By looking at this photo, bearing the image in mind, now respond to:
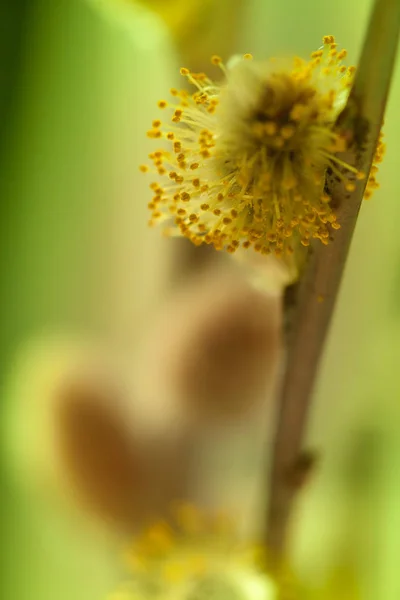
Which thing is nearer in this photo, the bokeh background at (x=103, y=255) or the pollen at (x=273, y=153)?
the pollen at (x=273, y=153)

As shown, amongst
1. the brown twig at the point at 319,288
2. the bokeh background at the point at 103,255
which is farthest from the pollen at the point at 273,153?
the bokeh background at the point at 103,255

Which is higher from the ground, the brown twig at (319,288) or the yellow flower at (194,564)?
the brown twig at (319,288)

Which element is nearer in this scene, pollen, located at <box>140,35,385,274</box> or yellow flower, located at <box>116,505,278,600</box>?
pollen, located at <box>140,35,385,274</box>

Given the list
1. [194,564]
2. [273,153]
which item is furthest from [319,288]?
[194,564]

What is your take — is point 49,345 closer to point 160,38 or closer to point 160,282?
point 160,282

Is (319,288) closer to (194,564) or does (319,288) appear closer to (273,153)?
(273,153)

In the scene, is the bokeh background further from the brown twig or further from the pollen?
the pollen

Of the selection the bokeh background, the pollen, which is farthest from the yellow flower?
the pollen

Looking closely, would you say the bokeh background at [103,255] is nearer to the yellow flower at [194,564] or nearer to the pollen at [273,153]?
the yellow flower at [194,564]

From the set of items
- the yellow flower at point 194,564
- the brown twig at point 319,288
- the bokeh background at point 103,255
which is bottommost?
the yellow flower at point 194,564
